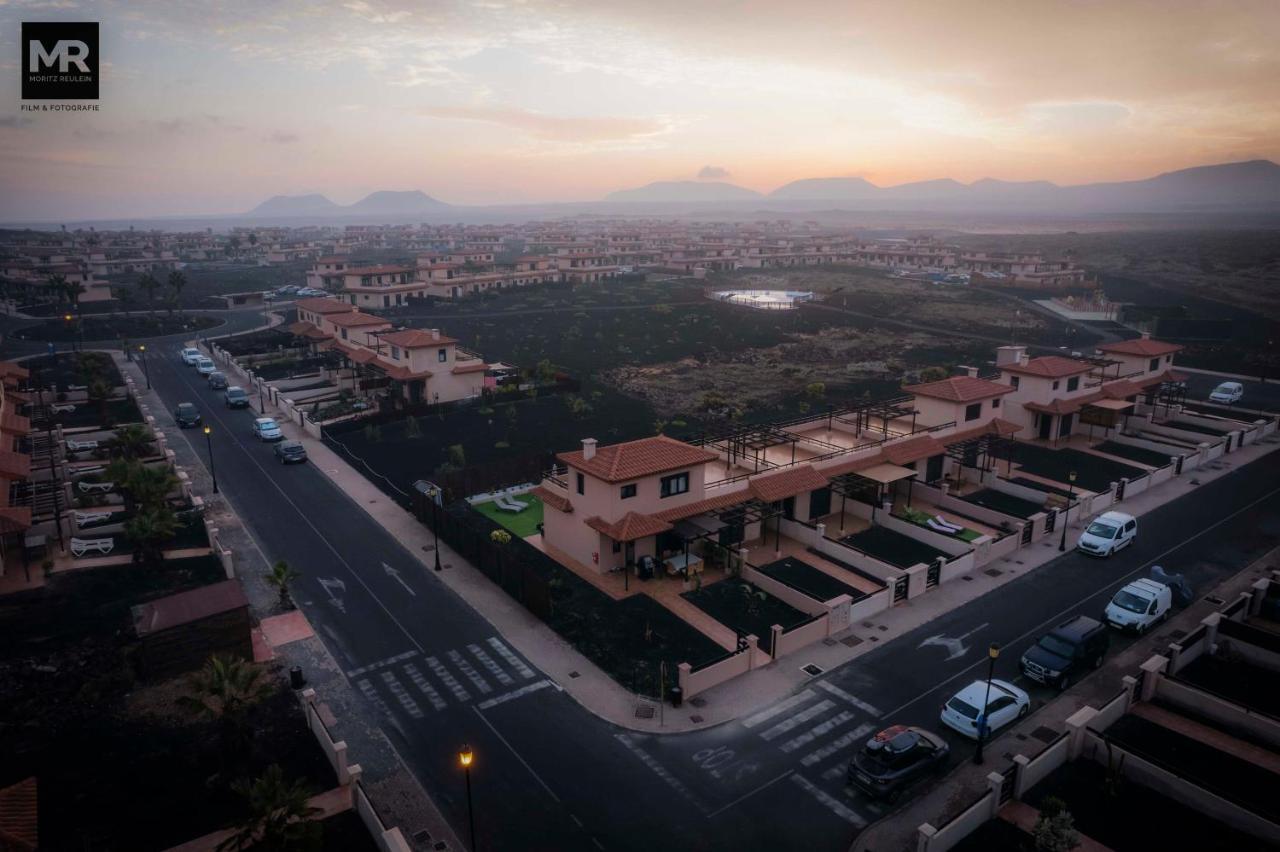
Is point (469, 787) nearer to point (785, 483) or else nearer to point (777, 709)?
point (777, 709)

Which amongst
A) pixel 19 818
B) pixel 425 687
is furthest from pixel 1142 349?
pixel 19 818

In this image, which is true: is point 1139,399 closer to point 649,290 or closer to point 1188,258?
point 649,290

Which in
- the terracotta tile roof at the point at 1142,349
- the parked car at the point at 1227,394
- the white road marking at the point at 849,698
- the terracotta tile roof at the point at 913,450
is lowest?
the white road marking at the point at 849,698

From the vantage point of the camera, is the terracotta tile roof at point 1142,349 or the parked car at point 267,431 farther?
the terracotta tile roof at point 1142,349

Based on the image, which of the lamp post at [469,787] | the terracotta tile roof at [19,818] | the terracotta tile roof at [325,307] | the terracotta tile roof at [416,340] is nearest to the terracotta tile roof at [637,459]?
the lamp post at [469,787]

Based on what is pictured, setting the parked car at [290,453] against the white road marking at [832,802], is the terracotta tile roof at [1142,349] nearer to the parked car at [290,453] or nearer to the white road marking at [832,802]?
the white road marking at [832,802]

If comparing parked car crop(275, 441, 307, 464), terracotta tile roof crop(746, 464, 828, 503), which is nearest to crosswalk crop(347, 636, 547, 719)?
terracotta tile roof crop(746, 464, 828, 503)

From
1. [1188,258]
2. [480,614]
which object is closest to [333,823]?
[480,614]
